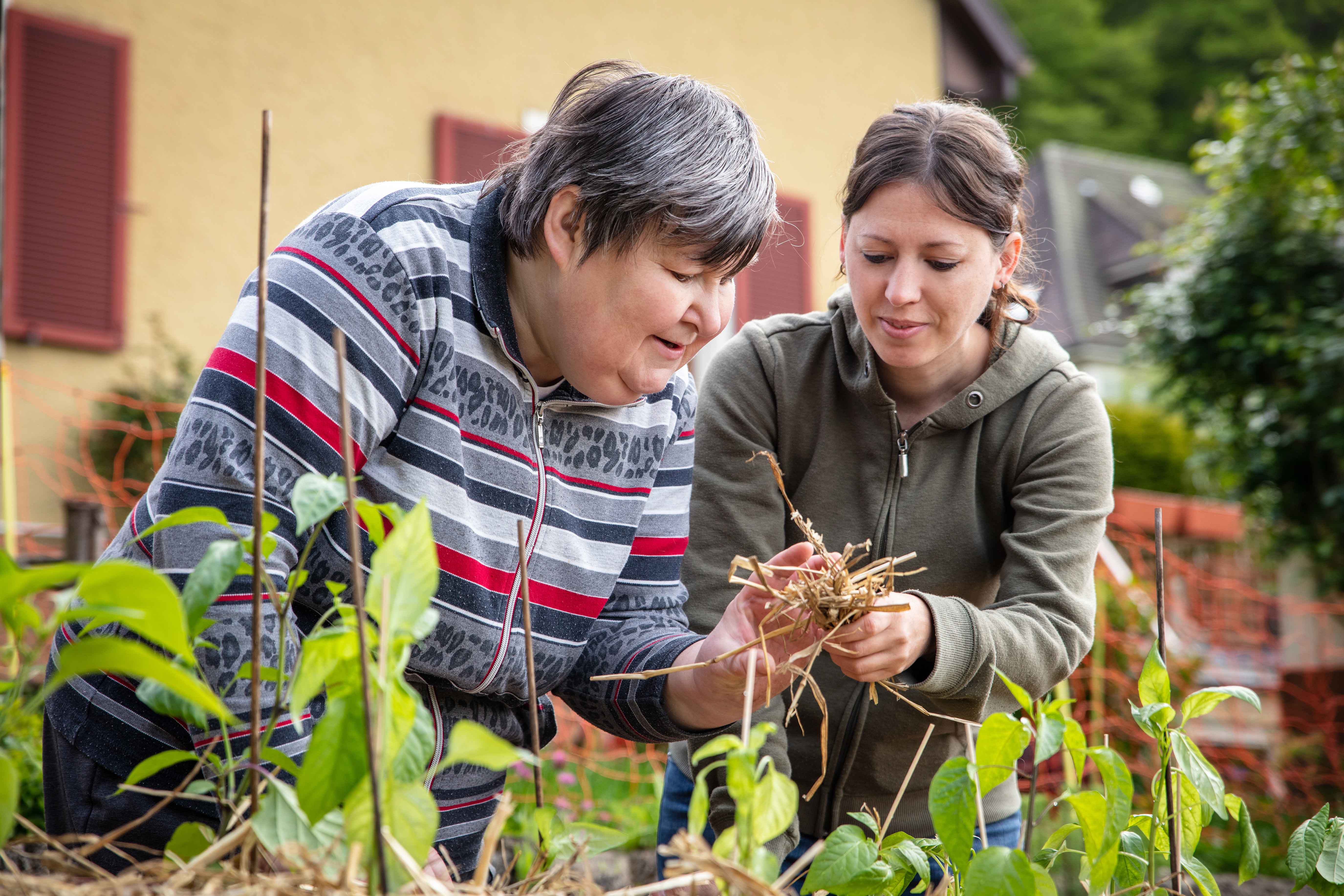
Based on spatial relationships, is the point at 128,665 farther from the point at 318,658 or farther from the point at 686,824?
the point at 686,824

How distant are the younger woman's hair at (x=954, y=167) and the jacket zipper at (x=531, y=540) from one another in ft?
2.10

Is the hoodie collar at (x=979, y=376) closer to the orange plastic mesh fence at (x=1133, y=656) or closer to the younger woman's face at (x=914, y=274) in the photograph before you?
the younger woman's face at (x=914, y=274)

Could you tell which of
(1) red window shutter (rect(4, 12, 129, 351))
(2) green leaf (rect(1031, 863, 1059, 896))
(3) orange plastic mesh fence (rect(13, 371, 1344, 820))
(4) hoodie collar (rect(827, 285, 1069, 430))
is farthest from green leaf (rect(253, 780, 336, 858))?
(1) red window shutter (rect(4, 12, 129, 351))

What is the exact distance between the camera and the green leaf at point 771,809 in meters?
0.70

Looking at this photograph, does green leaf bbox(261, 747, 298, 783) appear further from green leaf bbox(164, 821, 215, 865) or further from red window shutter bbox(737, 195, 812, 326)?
red window shutter bbox(737, 195, 812, 326)

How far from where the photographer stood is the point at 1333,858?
1.01 meters

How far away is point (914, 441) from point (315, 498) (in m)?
1.20

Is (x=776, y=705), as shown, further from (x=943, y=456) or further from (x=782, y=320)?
(x=782, y=320)

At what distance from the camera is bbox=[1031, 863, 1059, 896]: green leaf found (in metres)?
0.88

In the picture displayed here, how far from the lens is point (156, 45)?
580 centimetres

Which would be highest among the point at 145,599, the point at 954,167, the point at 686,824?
the point at 954,167

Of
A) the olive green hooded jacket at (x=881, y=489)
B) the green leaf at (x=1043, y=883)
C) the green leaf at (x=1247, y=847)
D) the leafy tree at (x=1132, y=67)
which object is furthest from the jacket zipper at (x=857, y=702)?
the leafy tree at (x=1132, y=67)

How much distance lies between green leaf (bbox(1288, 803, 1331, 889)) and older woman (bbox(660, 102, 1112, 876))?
53 centimetres

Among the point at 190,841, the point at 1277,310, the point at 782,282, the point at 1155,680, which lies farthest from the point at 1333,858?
the point at 782,282
